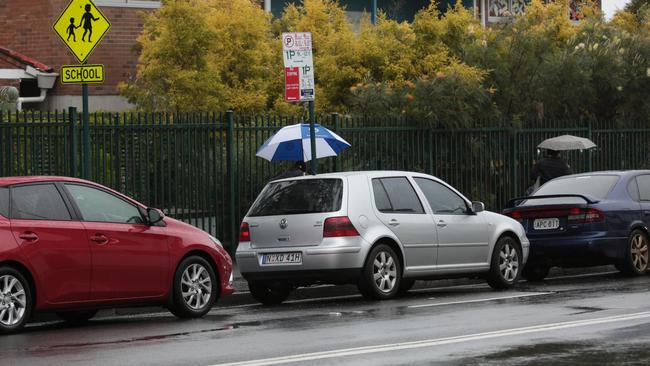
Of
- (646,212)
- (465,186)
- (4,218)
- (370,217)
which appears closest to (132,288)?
(4,218)

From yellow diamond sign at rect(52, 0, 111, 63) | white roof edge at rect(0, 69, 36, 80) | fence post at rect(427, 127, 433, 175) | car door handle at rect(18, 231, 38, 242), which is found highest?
white roof edge at rect(0, 69, 36, 80)

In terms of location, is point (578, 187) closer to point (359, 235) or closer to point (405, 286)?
point (405, 286)

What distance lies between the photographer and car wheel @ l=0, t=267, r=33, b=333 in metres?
12.5

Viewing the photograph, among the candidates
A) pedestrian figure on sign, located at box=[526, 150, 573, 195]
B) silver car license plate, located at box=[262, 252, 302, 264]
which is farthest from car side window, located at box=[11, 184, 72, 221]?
pedestrian figure on sign, located at box=[526, 150, 573, 195]

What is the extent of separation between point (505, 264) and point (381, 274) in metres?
2.29

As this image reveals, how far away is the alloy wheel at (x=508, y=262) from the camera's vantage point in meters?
17.2

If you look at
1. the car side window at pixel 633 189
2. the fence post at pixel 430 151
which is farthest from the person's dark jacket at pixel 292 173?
the car side window at pixel 633 189

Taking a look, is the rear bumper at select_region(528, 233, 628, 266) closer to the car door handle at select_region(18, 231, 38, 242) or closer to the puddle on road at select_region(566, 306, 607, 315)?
the puddle on road at select_region(566, 306, 607, 315)

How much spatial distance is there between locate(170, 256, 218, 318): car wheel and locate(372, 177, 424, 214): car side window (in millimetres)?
2299

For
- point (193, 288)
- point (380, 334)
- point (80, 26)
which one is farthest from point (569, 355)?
point (80, 26)

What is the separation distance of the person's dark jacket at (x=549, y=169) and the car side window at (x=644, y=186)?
436 cm

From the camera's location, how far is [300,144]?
2009cm

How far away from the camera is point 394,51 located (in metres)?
28.7

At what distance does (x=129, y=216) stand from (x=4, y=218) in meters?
1.55
